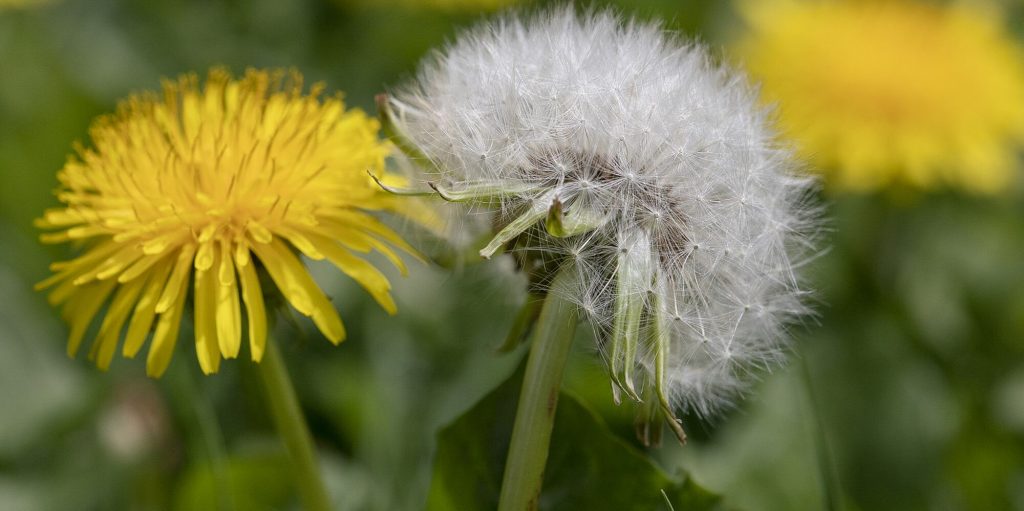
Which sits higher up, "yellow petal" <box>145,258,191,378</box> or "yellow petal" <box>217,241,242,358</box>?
"yellow petal" <box>217,241,242,358</box>

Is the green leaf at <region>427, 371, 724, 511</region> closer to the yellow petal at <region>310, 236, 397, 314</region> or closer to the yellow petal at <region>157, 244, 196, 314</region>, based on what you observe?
the yellow petal at <region>310, 236, 397, 314</region>

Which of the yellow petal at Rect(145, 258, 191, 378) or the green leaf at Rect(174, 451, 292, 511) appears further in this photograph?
the green leaf at Rect(174, 451, 292, 511)

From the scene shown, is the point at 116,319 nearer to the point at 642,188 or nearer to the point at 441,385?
the point at 642,188

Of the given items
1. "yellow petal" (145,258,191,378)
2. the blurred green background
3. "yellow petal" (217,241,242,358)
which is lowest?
the blurred green background

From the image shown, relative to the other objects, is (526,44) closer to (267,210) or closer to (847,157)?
(267,210)

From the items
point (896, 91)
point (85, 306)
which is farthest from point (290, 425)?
point (896, 91)

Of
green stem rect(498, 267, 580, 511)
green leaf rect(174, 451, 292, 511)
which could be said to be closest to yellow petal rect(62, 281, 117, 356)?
green leaf rect(174, 451, 292, 511)

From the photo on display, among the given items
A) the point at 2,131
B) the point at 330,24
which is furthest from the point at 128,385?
the point at 330,24
